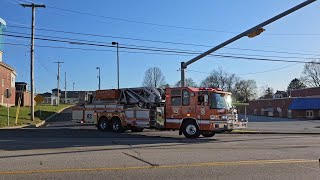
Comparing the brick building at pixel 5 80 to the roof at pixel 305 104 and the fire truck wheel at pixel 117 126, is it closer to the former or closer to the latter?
the fire truck wheel at pixel 117 126

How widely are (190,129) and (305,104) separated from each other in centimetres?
6270

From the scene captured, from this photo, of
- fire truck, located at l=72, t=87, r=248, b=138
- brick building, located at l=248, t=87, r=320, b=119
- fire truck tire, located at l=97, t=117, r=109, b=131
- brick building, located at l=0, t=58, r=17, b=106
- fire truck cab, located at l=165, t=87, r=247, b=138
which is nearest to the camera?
fire truck cab, located at l=165, t=87, r=247, b=138

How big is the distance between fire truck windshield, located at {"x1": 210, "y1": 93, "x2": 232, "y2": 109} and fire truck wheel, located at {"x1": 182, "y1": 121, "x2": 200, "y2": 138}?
54.5 inches

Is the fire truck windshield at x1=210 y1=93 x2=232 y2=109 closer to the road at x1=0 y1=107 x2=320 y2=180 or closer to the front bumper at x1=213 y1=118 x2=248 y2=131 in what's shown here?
the front bumper at x1=213 y1=118 x2=248 y2=131

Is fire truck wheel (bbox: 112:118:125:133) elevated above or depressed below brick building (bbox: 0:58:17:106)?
below

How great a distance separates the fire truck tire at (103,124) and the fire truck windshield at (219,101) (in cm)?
780

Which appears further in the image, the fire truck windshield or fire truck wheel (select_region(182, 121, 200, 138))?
fire truck wheel (select_region(182, 121, 200, 138))

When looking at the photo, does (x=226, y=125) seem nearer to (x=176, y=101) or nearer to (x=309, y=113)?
(x=176, y=101)

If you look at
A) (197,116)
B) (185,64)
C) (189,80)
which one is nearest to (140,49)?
(185,64)

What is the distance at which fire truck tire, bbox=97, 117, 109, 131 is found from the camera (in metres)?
27.8

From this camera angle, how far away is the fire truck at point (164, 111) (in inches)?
904

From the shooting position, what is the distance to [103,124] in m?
27.9

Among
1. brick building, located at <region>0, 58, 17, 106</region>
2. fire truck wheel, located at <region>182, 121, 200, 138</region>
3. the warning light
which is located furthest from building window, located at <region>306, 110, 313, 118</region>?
fire truck wheel, located at <region>182, 121, 200, 138</region>

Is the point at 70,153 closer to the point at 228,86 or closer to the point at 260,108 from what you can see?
the point at 260,108
